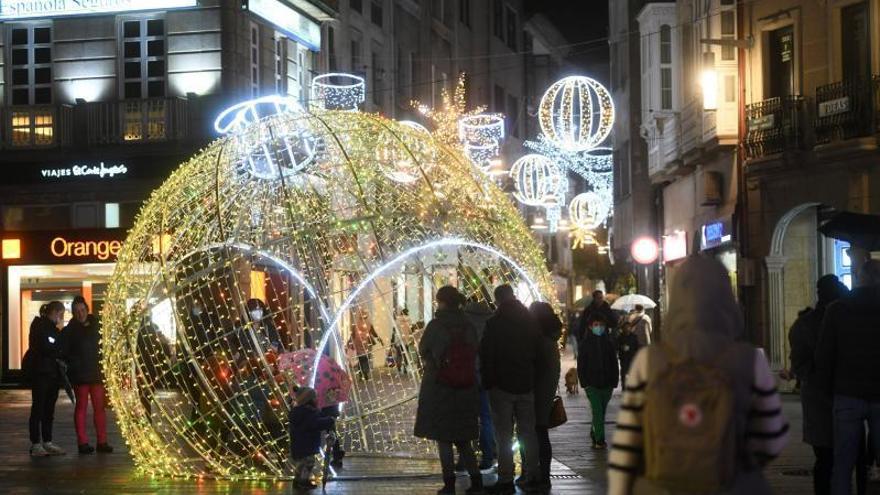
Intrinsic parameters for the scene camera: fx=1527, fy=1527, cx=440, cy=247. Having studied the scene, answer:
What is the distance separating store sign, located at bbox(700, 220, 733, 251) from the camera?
29.4 metres

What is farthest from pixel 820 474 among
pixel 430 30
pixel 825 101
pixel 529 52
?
pixel 529 52

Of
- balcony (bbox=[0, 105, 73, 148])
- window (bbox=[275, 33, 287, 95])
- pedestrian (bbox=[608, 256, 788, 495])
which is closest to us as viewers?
pedestrian (bbox=[608, 256, 788, 495])

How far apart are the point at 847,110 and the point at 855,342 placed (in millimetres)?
14853

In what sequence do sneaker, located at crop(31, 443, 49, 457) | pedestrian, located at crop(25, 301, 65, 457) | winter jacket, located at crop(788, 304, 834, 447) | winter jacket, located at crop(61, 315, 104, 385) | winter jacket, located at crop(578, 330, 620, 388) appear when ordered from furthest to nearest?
pedestrian, located at crop(25, 301, 65, 457)
sneaker, located at crop(31, 443, 49, 457)
winter jacket, located at crop(61, 315, 104, 385)
winter jacket, located at crop(578, 330, 620, 388)
winter jacket, located at crop(788, 304, 834, 447)

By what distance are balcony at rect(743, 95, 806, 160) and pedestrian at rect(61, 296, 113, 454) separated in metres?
13.4

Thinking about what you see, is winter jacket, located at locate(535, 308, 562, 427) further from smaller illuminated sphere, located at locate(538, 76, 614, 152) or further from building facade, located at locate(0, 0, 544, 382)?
building facade, located at locate(0, 0, 544, 382)

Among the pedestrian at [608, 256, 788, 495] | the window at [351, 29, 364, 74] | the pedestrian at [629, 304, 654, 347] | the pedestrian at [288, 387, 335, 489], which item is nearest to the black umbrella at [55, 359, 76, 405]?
the pedestrian at [288, 387, 335, 489]

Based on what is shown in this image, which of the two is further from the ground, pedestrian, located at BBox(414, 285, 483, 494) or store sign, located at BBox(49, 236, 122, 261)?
store sign, located at BBox(49, 236, 122, 261)

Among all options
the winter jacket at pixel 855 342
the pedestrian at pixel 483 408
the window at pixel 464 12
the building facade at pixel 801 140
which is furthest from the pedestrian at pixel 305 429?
the window at pixel 464 12

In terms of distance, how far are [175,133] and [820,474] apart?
22.4m

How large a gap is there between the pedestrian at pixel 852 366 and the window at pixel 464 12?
145 feet

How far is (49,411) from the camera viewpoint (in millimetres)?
16516

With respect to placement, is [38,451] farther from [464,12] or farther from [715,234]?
[464,12]

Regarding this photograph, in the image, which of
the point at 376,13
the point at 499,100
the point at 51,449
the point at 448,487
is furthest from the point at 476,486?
the point at 499,100
